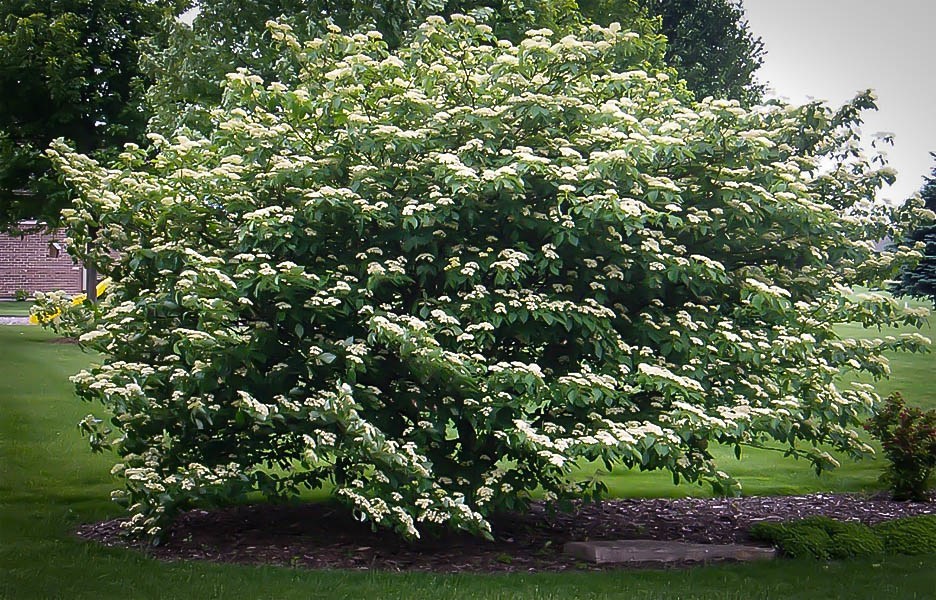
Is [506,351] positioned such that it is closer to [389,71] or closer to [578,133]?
[578,133]

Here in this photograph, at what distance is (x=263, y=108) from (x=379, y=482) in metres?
2.12

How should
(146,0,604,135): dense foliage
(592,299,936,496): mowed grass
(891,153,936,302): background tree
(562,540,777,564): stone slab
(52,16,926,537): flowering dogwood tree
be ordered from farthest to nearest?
(146,0,604,135): dense foliage
(592,299,936,496): mowed grass
(891,153,936,302): background tree
(562,540,777,564): stone slab
(52,16,926,537): flowering dogwood tree

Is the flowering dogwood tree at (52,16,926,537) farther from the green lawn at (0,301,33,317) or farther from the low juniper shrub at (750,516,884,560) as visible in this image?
the green lawn at (0,301,33,317)

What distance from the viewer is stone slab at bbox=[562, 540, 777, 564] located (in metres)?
4.87

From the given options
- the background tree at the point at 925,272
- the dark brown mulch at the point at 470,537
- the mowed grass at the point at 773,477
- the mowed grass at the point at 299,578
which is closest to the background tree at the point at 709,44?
the mowed grass at the point at 773,477

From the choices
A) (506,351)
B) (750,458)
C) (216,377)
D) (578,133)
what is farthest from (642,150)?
(750,458)

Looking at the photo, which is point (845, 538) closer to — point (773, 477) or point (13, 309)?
point (773, 477)

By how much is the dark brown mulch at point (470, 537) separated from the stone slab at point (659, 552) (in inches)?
4.2

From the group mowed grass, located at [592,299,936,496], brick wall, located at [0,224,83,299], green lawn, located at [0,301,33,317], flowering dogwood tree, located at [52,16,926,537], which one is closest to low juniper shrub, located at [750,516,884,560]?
flowering dogwood tree, located at [52,16,926,537]

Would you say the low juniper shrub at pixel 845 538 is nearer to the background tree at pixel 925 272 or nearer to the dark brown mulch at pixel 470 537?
the dark brown mulch at pixel 470 537

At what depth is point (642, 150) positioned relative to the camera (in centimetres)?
443

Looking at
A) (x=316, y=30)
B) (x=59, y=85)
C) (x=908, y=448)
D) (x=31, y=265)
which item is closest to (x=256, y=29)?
(x=316, y=30)

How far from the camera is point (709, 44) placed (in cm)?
1275

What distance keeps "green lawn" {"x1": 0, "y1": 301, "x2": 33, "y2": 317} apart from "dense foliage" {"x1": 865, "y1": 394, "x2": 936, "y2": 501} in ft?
34.3
